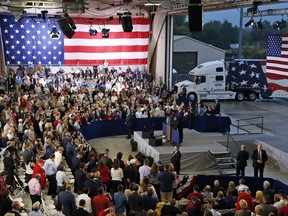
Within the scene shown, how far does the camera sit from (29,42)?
98.9ft

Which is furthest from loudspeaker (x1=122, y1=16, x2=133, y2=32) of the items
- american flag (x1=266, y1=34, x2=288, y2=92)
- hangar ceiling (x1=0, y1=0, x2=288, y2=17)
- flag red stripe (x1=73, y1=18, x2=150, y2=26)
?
american flag (x1=266, y1=34, x2=288, y2=92)

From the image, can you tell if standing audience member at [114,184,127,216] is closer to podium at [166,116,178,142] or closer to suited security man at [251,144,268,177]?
suited security man at [251,144,268,177]

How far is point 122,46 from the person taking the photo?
32594 mm

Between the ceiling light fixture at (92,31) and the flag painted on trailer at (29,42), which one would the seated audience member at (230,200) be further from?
the flag painted on trailer at (29,42)

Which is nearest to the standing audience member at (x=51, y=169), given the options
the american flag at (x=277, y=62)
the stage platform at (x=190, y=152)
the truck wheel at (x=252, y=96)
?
the stage platform at (x=190, y=152)

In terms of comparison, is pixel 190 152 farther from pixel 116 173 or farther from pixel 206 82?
pixel 206 82

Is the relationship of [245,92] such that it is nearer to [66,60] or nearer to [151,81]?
[151,81]

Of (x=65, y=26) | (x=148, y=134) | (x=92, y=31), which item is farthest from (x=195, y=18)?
(x=92, y=31)

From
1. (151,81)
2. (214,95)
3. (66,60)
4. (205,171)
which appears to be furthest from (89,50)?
(205,171)

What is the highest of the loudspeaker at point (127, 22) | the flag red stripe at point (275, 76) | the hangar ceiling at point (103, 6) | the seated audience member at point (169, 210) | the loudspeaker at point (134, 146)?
the hangar ceiling at point (103, 6)

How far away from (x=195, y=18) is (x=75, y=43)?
16526 mm

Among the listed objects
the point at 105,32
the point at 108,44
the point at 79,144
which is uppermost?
the point at 105,32

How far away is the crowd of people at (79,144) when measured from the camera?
1029 cm

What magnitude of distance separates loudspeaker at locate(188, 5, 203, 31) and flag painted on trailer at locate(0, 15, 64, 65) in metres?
16.1
